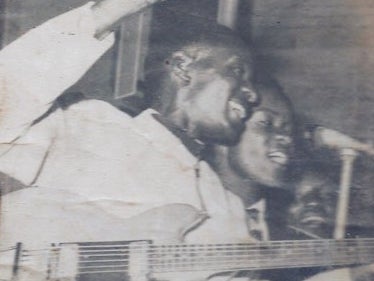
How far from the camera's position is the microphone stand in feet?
5.14

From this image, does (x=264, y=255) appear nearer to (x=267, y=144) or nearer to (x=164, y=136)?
(x=267, y=144)

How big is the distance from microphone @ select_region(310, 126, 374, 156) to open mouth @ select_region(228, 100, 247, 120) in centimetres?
20

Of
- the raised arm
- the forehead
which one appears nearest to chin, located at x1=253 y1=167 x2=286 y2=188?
the forehead

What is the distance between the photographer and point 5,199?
1.55 meters

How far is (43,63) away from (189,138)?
1.49 ft

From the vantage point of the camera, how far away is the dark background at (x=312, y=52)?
1562mm

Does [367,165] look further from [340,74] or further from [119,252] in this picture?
[119,252]

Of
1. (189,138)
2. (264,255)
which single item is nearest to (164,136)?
(189,138)

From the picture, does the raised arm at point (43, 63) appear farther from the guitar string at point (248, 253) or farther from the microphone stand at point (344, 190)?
the microphone stand at point (344, 190)

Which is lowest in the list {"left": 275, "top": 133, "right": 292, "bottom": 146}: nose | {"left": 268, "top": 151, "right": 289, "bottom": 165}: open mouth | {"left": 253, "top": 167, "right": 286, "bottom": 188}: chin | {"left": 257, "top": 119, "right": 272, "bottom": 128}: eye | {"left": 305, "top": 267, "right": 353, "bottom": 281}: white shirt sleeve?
{"left": 305, "top": 267, "right": 353, "bottom": 281}: white shirt sleeve

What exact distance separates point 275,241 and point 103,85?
2.12 ft

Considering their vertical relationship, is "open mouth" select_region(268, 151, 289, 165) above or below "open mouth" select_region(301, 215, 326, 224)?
above

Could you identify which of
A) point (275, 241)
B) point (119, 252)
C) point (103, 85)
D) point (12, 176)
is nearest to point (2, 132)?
point (12, 176)

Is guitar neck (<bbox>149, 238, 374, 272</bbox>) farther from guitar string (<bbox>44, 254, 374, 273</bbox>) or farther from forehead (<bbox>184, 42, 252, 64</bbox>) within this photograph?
forehead (<bbox>184, 42, 252, 64</bbox>)
